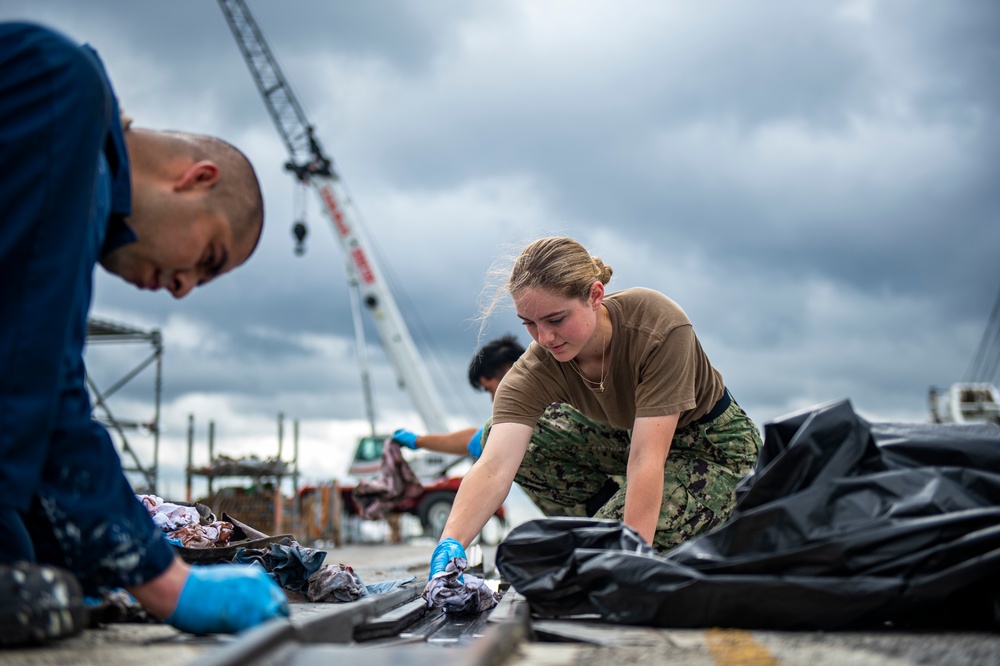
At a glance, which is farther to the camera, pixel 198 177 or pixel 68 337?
pixel 198 177

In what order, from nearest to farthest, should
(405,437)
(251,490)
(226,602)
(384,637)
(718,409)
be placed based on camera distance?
(226,602) → (384,637) → (718,409) → (405,437) → (251,490)

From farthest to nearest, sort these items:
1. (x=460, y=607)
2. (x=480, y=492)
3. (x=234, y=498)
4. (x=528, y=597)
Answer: (x=234, y=498)
(x=480, y=492)
(x=460, y=607)
(x=528, y=597)

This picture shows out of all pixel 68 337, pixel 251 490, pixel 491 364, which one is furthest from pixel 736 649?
pixel 251 490

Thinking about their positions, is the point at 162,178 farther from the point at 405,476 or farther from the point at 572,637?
the point at 405,476

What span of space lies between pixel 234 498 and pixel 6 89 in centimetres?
1231

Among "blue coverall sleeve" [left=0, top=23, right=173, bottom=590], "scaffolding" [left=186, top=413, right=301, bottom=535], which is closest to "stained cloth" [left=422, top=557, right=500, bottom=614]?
"blue coverall sleeve" [left=0, top=23, right=173, bottom=590]

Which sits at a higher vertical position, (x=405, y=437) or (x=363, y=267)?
(x=363, y=267)

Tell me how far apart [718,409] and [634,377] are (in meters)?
0.60

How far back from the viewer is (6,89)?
5.89ft

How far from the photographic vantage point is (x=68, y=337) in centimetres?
182

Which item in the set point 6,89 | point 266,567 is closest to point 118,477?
point 6,89

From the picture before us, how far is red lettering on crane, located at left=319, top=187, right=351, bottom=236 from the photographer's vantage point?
20.5 meters

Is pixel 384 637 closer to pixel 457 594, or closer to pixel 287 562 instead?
pixel 457 594

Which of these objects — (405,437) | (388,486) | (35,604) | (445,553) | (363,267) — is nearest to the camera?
(35,604)
